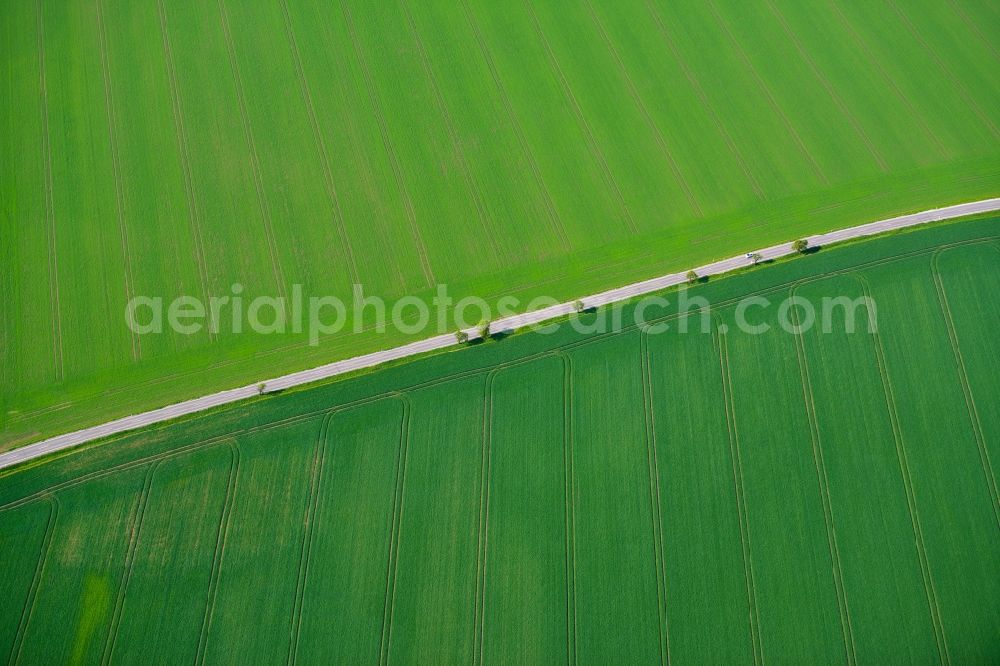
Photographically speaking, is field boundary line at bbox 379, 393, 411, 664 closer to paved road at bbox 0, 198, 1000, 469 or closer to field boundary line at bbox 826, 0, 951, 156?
paved road at bbox 0, 198, 1000, 469

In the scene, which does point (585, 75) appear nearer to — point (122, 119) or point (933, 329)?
point (933, 329)

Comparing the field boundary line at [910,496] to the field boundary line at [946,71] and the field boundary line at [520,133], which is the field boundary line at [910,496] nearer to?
the field boundary line at [946,71]

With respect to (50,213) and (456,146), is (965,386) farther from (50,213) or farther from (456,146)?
(50,213)

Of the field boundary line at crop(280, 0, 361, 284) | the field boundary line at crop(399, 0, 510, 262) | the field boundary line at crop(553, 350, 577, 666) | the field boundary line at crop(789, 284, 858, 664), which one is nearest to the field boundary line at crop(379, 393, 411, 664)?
the field boundary line at crop(553, 350, 577, 666)

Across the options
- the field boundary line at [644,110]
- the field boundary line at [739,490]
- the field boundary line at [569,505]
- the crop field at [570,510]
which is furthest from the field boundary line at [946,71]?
the field boundary line at [569,505]

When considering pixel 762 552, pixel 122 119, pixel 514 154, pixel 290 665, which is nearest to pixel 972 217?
pixel 762 552

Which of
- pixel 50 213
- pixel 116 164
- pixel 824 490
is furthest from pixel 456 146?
pixel 824 490
